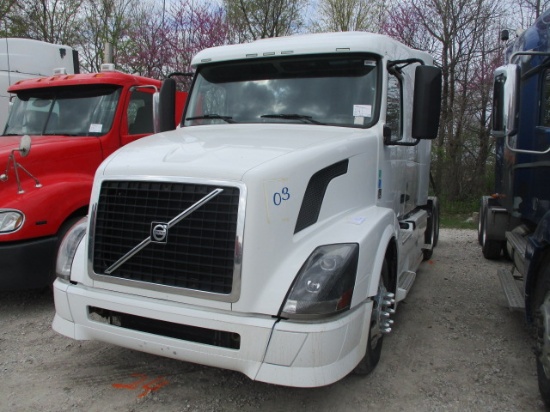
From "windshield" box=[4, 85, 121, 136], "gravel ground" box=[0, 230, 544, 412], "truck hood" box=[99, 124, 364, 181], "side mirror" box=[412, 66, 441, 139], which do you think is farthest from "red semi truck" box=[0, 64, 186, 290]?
"side mirror" box=[412, 66, 441, 139]

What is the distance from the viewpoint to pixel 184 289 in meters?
2.75

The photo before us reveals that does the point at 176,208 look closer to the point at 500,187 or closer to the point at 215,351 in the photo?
the point at 215,351

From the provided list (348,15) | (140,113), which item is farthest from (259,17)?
(140,113)

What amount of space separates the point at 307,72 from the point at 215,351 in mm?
2383

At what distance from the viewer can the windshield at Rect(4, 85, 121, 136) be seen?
18.5ft

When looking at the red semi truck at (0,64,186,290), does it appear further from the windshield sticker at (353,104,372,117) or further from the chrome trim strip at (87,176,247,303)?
the windshield sticker at (353,104,372,117)

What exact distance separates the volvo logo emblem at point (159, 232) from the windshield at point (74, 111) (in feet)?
10.5

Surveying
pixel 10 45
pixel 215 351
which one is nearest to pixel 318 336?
pixel 215 351

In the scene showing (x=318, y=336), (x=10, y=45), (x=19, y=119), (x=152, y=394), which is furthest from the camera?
(x=10, y=45)

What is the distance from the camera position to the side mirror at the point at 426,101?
3592 mm

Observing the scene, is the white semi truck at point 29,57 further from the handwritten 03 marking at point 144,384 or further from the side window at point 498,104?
the side window at point 498,104

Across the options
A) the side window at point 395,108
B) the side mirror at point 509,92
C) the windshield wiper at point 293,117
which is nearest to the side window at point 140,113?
the windshield wiper at point 293,117

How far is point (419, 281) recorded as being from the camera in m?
6.25

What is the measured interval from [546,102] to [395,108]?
5.40 feet
